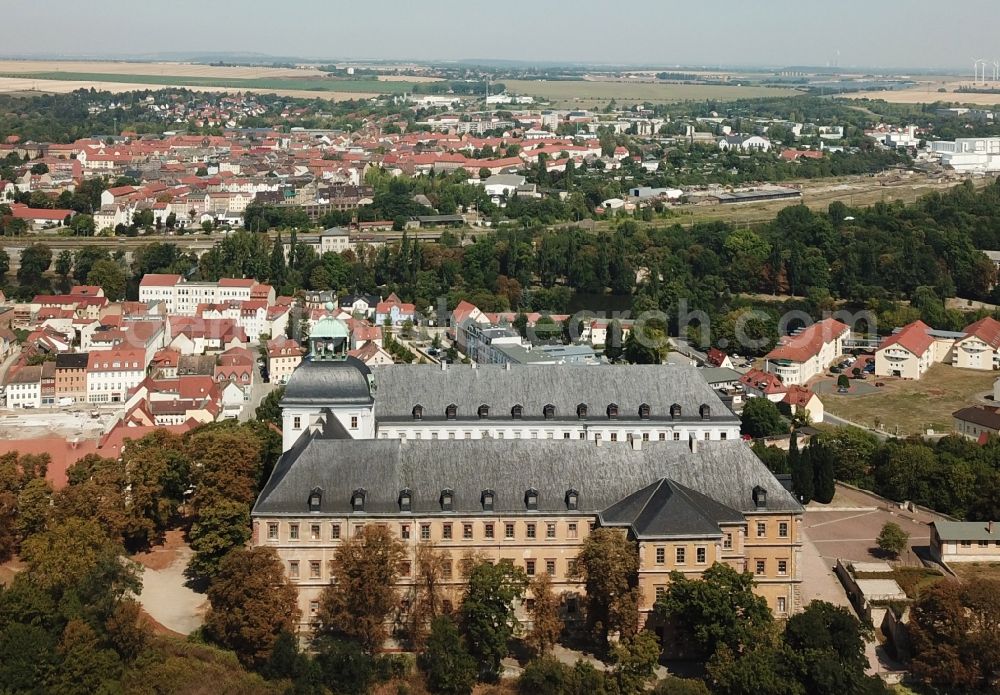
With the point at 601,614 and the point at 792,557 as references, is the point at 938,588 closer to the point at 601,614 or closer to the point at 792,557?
the point at 792,557

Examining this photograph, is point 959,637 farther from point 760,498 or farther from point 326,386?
point 326,386

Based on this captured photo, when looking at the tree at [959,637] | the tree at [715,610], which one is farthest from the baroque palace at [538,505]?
the tree at [959,637]

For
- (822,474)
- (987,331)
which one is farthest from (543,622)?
(987,331)

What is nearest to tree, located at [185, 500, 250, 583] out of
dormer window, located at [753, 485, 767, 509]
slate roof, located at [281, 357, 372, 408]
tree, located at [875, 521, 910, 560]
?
slate roof, located at [281, 357, 372, 408]

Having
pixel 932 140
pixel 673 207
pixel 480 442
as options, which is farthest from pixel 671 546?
pixel 932 140

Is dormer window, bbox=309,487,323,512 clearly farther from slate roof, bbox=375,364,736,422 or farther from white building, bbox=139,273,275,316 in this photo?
white building, bbox=139,273,275,316

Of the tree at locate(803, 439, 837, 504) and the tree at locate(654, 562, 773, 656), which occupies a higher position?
the tree at locate(654, 562, 773, 656)
